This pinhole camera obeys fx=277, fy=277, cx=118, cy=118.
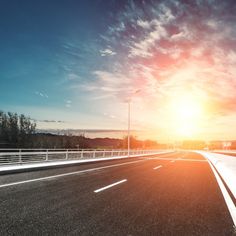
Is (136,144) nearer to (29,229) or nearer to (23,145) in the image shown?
(23,145)

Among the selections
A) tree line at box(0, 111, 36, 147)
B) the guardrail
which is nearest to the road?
the guardrail

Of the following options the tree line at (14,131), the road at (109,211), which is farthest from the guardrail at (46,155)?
the tree line at (14,131)

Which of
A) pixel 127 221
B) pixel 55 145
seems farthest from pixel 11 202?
pixel 55 145

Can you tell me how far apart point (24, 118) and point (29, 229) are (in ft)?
366

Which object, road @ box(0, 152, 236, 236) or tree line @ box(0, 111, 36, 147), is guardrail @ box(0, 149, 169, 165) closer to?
road @ box(0, 152, 236, 236)

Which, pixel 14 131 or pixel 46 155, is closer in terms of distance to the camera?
pixel 46 155

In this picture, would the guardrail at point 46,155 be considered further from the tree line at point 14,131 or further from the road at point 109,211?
the tree line at point 14,131

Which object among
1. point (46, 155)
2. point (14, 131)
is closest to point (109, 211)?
point (46, 155)

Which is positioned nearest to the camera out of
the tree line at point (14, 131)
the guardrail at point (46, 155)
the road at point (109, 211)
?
the road at point (109, 211)

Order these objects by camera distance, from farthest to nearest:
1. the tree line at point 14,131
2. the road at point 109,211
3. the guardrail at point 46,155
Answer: the tree line at point 14,131 → the guardrail at point 46,155 → the road at point 109,211

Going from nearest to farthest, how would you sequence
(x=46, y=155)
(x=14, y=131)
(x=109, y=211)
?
(x=109, y=211)
(x=46, y=155)
(x=14, y=131)

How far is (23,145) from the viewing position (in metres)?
98.2

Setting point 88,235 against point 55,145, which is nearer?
point 88,235

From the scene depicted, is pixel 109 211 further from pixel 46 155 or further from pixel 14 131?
pixel 14 131
